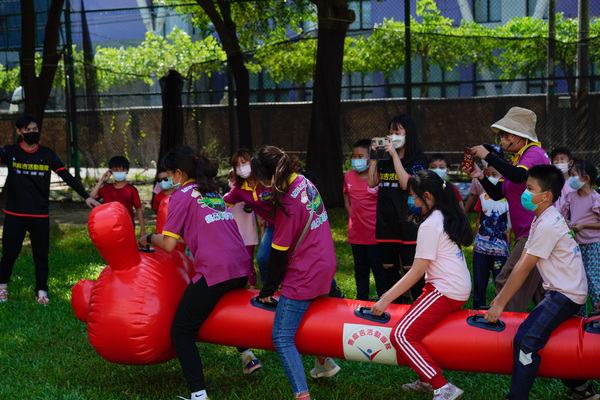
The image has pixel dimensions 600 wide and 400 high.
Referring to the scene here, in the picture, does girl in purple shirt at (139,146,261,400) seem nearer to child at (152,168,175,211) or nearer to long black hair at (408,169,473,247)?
long black hair at (408,169,473,247)

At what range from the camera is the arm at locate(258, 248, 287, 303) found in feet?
13.0

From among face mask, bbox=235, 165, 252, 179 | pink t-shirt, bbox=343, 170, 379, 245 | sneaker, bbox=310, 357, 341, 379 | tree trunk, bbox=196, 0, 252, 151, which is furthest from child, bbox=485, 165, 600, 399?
tree trunk, bbox=196, 0, 252, 151

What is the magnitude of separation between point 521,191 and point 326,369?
185cm

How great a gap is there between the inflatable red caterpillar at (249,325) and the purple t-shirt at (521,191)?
989mm

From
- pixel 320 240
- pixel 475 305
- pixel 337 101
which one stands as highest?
pixel 337 101

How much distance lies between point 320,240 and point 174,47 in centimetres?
2664

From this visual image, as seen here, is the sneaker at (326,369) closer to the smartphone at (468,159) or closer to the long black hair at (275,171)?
the long black hair at (275,171)

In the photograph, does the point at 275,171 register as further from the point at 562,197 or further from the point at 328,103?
the point at 328,103

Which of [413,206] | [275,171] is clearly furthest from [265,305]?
[413,206]

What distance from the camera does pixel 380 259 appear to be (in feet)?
18.9

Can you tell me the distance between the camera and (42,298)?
22.2ft

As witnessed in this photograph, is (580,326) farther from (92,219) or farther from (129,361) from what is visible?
(92,219)

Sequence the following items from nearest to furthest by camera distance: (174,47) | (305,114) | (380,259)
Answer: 1. (380,259)
2. (305,114)
3. (174,47)

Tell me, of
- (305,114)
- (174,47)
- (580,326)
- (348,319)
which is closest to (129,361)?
(348,319)
